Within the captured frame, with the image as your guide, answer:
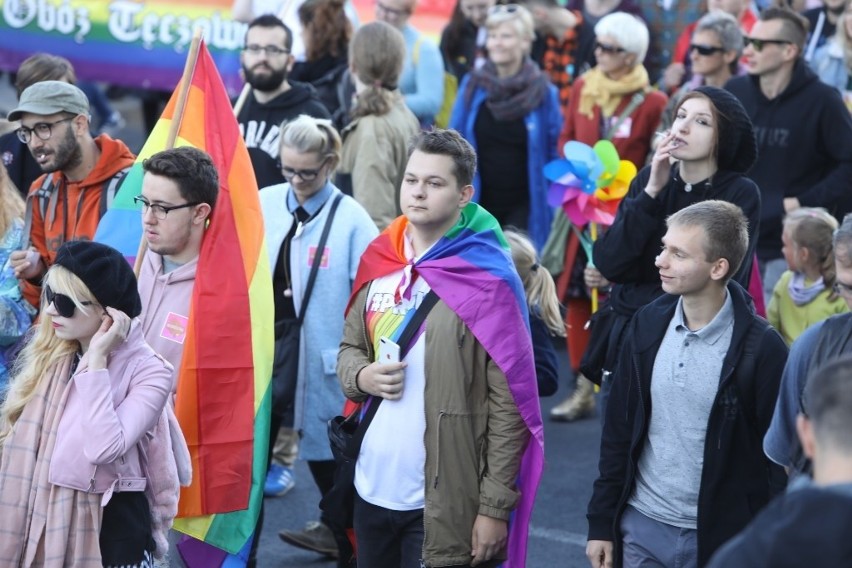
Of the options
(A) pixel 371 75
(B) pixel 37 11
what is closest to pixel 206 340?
(A) pixel 371 75

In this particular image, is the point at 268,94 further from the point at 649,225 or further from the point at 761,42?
the point at 649,225

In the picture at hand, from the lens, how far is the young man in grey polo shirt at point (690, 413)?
4020mm

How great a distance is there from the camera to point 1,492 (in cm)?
397

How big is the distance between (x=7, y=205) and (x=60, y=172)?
0.29 m

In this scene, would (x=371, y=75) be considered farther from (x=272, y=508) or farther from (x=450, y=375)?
(x=450, y=375)

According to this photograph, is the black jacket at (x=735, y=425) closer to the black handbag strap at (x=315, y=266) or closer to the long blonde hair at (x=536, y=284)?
the long blonde hair at (x=536, y=284)

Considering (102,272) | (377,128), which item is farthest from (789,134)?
(102,272)

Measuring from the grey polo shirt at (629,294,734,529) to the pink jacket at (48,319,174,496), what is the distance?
1575 millimetres

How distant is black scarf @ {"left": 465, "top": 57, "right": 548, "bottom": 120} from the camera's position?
8367mm

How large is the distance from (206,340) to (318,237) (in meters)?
1.06

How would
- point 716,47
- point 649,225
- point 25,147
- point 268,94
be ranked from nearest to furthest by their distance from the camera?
point 649,225, point 25,147, point 268,94, point 716,47

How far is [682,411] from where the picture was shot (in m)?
4.12

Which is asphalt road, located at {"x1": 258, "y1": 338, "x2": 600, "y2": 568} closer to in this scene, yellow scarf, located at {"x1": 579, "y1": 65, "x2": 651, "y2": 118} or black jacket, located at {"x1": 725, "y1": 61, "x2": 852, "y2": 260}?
black jacket, located at {"x1": 725, "y1": 61, "x2": 852, "y2": 260}

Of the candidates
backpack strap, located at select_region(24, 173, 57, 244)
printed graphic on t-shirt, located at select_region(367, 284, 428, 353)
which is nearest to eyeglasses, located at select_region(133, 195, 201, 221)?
printed graphic on t-shirt, located at select_region(367, 284, 428, 353)
